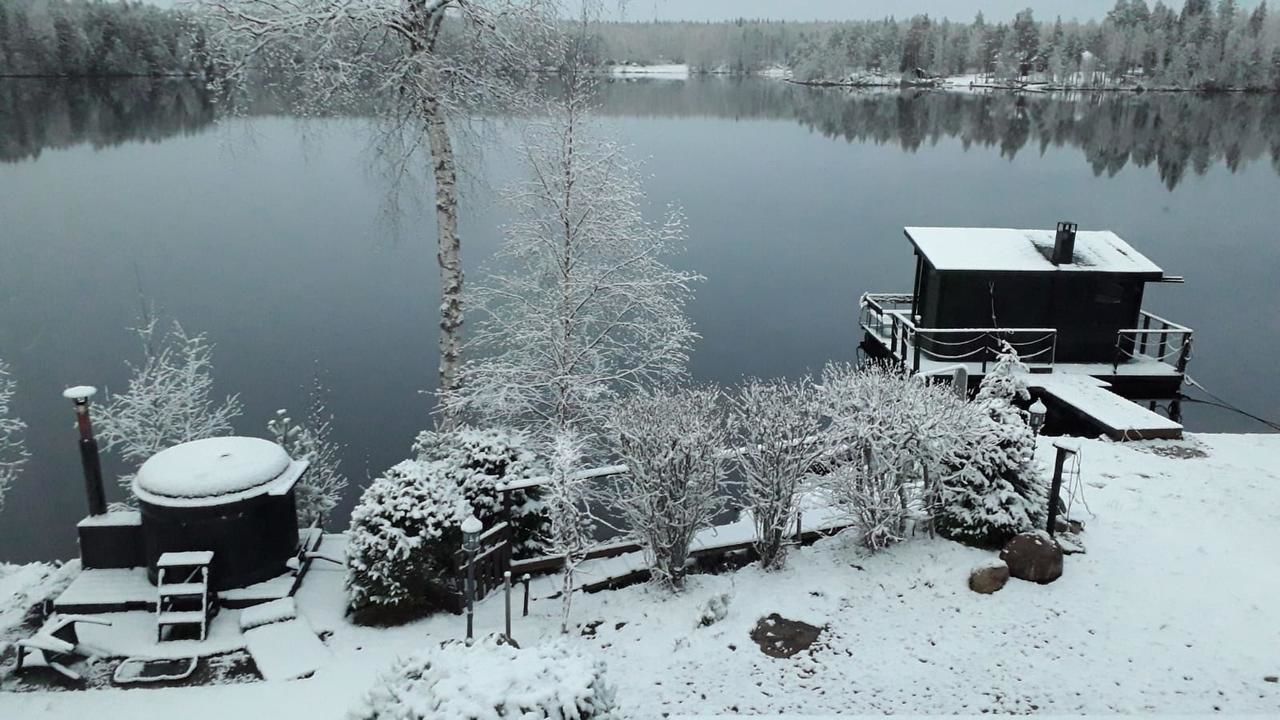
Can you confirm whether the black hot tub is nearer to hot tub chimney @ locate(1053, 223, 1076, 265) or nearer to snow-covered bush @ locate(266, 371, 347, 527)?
snow-covered bush @ locate(266, 371, 347, 527)

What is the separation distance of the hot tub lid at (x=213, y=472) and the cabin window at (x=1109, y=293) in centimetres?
1880

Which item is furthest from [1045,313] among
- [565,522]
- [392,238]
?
[392,238]

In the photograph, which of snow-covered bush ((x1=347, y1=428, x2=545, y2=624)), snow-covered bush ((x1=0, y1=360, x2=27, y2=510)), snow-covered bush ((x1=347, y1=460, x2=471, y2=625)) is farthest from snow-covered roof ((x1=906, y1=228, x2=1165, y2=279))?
snow-covered bush ((x1=0, y1=360, x2=27, y2=510))

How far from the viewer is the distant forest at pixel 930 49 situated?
78.3 m

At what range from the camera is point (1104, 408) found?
17281 mm

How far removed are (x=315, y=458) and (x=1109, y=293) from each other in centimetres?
1850

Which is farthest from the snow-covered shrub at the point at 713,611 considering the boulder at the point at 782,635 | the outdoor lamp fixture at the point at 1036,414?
the outdoor lamp fixture at the point at 1036,414

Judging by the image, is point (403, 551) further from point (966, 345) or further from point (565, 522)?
point (966, 345)

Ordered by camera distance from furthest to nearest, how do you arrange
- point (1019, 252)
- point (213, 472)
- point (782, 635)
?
point (1019, 252) → point (213, 472) → point (782, 635)

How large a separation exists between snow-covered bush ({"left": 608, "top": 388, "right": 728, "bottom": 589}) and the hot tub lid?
4.23 metres

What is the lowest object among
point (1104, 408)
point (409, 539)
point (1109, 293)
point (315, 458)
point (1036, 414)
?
point (315, 458)

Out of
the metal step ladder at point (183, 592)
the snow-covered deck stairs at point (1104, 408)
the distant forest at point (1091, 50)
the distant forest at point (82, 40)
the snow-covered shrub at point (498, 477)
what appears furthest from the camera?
the distant forest at point (1091, 50)

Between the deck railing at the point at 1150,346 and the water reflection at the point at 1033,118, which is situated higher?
the water reflection at the point at 1033,118

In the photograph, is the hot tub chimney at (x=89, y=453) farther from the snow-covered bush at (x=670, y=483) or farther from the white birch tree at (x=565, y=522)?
the snow-covered bush at (x=670, y=483)
